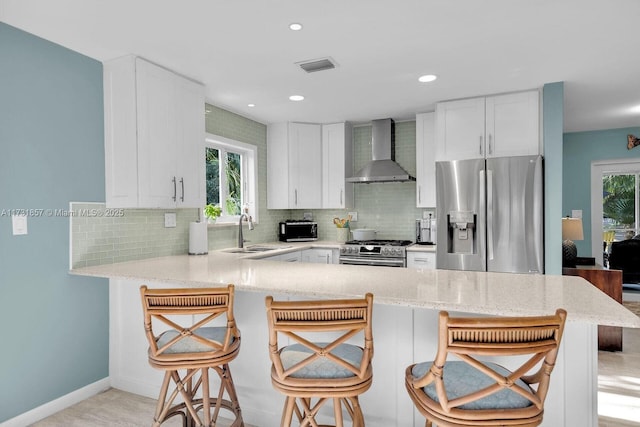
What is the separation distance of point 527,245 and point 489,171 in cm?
76

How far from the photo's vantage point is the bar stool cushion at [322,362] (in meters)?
1.50

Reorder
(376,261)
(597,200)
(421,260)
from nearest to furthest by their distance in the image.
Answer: (421,260) → (376,261) → (597,200)

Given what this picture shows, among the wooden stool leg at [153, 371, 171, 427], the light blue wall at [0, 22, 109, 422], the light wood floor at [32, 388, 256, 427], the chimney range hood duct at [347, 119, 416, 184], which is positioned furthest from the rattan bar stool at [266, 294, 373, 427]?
the chimney range hood duct at [347, 119, 416, 184]

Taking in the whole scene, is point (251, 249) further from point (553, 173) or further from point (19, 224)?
point (553, 173)

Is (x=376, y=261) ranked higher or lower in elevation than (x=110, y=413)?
higher

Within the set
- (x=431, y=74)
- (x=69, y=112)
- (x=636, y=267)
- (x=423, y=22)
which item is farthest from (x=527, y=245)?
(x=69, y=112)

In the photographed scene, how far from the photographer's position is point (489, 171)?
3652mm

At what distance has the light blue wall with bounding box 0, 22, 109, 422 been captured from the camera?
229 centimetres

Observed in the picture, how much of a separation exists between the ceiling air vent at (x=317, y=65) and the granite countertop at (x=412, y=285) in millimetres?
1496

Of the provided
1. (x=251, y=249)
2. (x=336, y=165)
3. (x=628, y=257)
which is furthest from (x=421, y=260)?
(x=628, y=257)

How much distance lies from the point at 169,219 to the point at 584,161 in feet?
19.3

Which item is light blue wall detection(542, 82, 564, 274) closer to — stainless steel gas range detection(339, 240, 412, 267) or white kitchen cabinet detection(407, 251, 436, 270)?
white kitchen cabinet detection(407, 251, 436, 270)

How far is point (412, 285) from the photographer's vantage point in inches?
76.2

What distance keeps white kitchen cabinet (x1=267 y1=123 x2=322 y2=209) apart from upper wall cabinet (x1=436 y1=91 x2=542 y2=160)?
1577 millimetres
